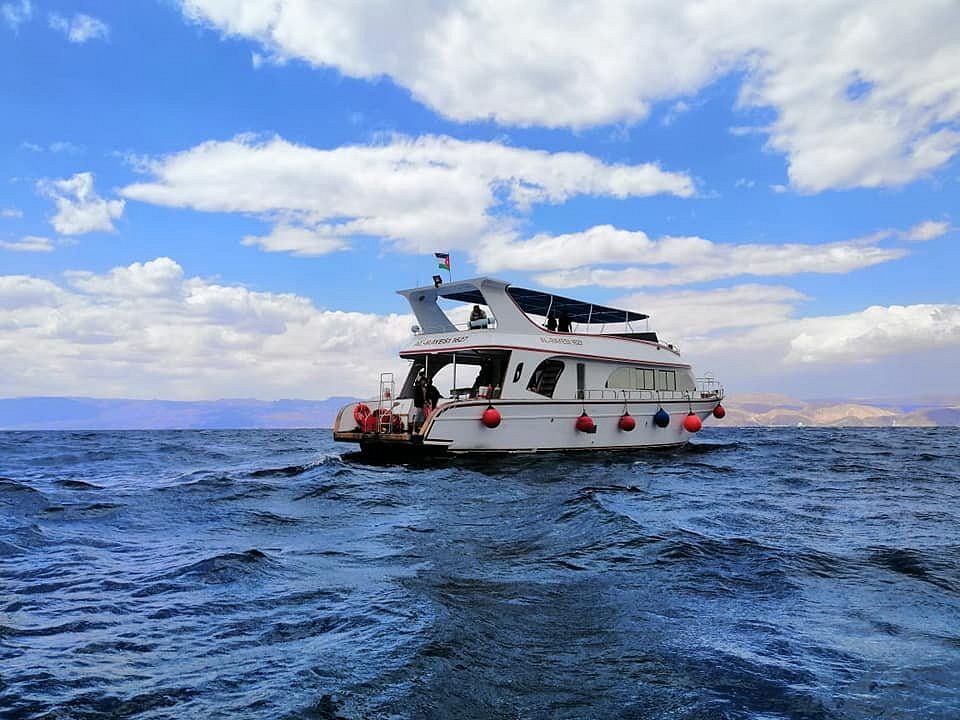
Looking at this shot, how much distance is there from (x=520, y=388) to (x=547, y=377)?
54.1 inches

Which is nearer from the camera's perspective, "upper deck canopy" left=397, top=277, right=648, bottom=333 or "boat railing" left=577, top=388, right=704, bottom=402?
"upper deck canopy" left=397, top=277, right=648, bottom=333

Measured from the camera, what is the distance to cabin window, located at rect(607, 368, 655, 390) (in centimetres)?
2162

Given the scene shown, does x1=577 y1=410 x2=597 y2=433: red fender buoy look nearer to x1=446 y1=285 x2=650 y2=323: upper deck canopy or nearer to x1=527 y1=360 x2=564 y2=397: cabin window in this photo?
x1=527 y1=360 x2=564 y2=397: cabin window

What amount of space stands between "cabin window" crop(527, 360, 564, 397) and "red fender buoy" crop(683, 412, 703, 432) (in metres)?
6.43

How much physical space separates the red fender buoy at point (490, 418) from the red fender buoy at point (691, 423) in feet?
29.7

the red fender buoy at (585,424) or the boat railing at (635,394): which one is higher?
the boat railing at (635,394)

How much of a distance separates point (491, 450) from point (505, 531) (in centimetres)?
880

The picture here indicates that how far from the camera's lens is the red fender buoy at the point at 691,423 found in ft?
77.7

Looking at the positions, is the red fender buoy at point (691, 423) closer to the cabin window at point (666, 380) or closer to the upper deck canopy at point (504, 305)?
the cabin window at point (666, 380)

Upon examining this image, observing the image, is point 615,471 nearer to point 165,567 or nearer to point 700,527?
point 700,527

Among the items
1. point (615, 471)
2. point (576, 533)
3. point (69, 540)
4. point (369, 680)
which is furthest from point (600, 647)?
point (615, 471)

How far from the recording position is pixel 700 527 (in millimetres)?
9797

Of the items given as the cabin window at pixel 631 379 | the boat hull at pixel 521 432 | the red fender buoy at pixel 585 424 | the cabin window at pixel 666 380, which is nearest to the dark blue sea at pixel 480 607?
the boat hull at pixel 521 432

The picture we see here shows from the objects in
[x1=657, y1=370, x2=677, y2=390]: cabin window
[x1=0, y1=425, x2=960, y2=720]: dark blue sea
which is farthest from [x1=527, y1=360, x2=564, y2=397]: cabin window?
[x1=0, y1=425, x2=960, y2=720]: dark blue sea
